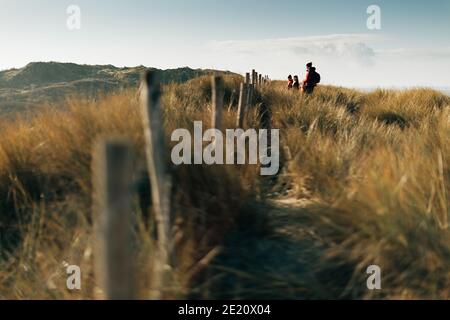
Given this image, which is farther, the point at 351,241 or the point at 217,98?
the point at 217,98

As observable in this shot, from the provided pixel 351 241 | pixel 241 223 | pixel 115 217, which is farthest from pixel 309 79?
pixel 115 217

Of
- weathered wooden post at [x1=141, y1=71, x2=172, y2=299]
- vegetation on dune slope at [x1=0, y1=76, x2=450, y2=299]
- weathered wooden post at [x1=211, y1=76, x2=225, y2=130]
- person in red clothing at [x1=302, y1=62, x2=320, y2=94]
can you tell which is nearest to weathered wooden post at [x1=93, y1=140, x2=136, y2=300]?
weathered wooden post at [x1=141, y1=71, x2=172, y2=299]

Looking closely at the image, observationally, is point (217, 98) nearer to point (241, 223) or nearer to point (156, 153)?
point (241, 223)

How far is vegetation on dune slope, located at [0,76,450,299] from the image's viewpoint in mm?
2863

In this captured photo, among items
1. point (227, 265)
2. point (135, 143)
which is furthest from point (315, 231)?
point (135, 143)

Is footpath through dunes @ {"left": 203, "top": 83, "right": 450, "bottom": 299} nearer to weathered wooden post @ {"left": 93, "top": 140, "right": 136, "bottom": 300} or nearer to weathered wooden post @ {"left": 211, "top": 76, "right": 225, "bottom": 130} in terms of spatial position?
weathered wooden post @ {"left": 211, "top": 76, "right": 225, "bottom": 130}

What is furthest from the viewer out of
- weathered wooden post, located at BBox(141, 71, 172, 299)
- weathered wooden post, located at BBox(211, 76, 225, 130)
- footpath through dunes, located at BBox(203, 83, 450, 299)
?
weathered wooden post, located at BBox(211, 76, 225, 130)

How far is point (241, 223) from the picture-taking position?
3.46 meters

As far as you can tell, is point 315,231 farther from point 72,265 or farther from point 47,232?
point 47,232

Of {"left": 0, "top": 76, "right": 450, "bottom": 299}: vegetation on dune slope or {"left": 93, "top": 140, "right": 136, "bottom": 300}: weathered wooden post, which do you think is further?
{"left": 0, "top": 76, "right": 450, "bottom": 299}: vegetation on dune slope

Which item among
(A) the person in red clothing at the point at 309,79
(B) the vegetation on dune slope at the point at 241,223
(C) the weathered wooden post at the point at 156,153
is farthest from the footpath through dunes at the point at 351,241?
(A) the person in red clothing at the point at 309,79

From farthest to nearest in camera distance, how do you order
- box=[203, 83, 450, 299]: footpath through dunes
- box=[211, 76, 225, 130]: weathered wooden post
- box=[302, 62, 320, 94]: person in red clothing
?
box=[302, 62, 320, 94]: person in red clothing < box=[211, 76, 225, 130]: weathered wooden post < box=[203, 83, 450, 299]: footpath through dunes

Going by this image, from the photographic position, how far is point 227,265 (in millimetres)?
→ 3109

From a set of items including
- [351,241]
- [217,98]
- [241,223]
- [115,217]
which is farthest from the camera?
[217,98]
